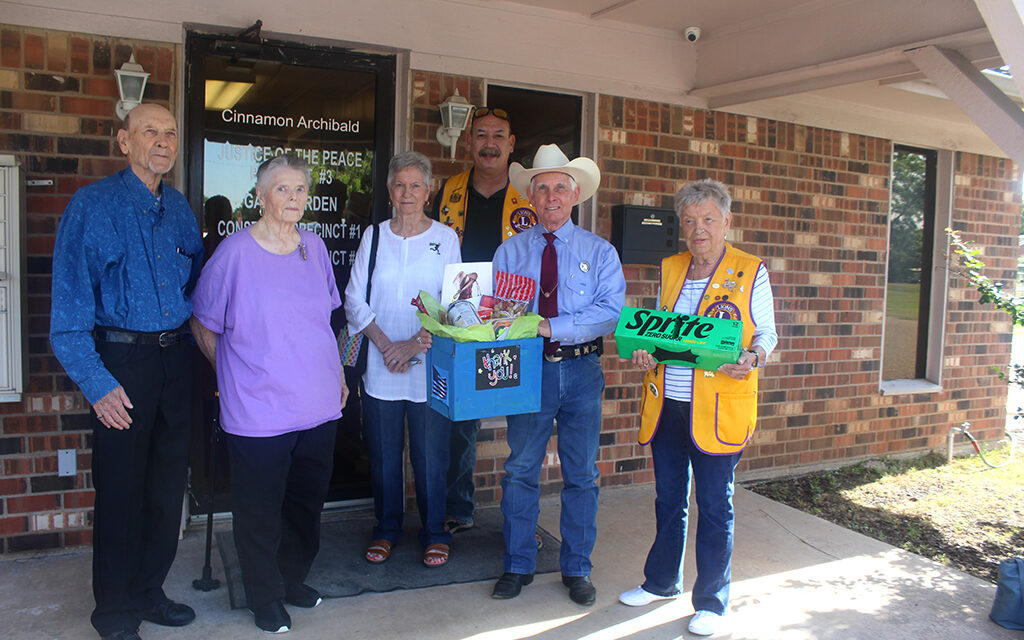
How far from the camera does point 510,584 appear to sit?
346 cm

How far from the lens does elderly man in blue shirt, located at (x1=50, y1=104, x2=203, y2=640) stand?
2.74m

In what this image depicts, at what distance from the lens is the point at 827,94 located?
579 centimetres

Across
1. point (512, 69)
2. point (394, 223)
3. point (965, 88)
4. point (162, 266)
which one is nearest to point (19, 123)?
point (162, 266)

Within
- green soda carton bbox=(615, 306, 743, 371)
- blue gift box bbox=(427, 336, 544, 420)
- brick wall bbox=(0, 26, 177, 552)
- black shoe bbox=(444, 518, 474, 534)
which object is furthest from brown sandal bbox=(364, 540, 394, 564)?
green soda carton bbox=(615, 306, 743, 371)

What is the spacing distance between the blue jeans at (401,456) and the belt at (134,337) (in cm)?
106

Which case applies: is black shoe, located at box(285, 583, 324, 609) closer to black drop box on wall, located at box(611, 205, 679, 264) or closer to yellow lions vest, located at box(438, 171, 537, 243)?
yellow lions vest, located at box(438, 171, 537, 243)

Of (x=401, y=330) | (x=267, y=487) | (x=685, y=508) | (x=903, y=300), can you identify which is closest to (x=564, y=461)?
(x=685, y=508)

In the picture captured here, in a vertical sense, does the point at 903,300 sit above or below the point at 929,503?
above

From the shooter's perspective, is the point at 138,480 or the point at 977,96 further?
the point at 977,96

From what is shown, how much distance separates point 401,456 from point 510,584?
82cm

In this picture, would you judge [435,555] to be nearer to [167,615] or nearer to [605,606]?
[605,606]

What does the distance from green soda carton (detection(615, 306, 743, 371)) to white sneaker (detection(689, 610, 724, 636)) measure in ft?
3.43

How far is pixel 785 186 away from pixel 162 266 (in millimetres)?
4483

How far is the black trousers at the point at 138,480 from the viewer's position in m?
2.85
